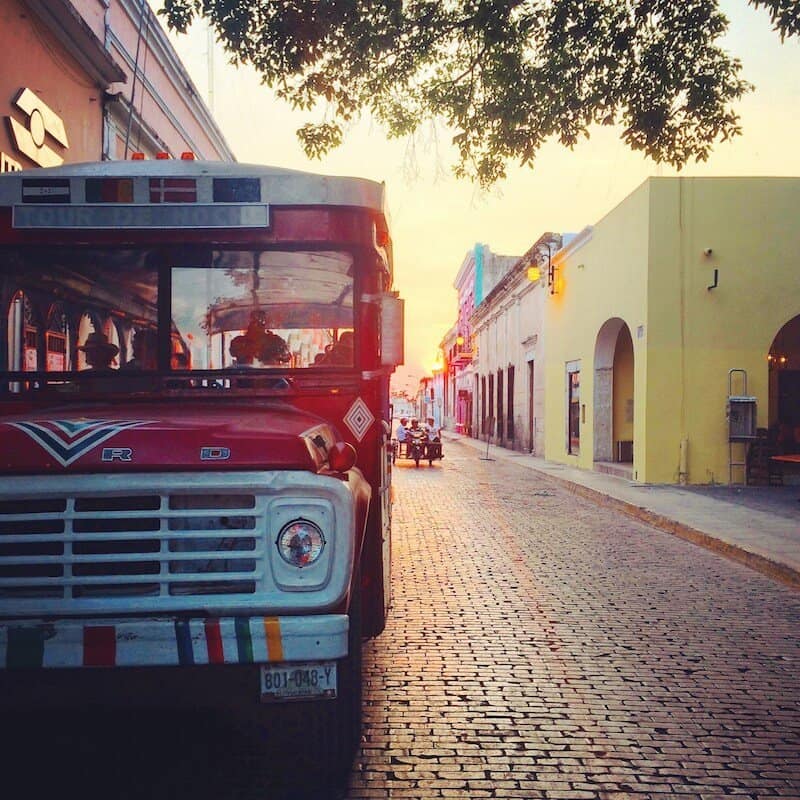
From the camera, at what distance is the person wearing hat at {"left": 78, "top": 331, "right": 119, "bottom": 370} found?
14.2 ft

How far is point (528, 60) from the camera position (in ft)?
28.7

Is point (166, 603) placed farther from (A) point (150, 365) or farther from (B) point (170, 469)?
(A) point (150, 365)

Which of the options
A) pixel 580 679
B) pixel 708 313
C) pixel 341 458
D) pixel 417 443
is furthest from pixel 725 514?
pixel 417 443

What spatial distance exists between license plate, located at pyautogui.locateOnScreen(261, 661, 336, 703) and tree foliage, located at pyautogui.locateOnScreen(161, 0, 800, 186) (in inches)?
266

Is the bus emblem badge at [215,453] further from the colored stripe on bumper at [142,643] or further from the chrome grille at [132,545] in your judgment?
the colored stripe on bumper at [142,643]

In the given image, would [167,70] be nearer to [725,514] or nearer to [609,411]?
[609,411]

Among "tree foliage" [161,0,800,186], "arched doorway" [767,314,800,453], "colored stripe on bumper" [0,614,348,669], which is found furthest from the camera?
"arched doorway" [767,314,800,453]

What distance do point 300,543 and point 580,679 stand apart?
251 centimetres

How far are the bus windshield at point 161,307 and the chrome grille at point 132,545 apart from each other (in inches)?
47.4

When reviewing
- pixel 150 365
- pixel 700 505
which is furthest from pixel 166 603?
pixel 700 505

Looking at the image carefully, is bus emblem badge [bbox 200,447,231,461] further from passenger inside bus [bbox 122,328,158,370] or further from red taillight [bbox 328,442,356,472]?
passenger inside bus [bbox 122,328,158,370]

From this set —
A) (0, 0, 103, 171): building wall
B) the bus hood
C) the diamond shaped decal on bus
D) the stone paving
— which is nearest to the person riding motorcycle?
(0, 0, 103, 171): building wall

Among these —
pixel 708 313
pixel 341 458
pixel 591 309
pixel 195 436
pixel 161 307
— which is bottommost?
pixel 341 458

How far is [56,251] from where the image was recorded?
4.34 m
